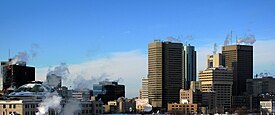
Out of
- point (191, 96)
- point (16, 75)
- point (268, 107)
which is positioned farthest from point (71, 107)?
point (191, 96)

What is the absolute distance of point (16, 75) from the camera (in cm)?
17150

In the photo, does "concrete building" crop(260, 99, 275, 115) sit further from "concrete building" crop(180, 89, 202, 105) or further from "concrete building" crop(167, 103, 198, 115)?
"concrete building" crop(180, 89, 202, 105)

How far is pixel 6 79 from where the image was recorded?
574 ft

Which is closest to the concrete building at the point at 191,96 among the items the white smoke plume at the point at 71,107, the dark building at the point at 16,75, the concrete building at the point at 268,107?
the concrete building at the point at 268,107

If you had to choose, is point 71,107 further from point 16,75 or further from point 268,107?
point 268,107

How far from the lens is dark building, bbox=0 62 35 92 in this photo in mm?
171125

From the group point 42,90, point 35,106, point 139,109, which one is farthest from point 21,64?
point 35,106

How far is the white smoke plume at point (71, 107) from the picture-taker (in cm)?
8060

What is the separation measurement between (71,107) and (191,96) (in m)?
115

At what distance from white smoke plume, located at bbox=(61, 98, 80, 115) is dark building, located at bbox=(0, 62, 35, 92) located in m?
82.3

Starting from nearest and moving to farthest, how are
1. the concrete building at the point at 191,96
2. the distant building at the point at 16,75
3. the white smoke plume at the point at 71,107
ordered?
the white smoke plume at the point at 71,107, the distant building at the point at 16,75, the concrete building at the point at 191,96

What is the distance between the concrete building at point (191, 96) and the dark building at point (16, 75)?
56.6 metres

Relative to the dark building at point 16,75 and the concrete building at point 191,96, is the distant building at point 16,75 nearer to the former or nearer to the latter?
the dark building at point 16,75

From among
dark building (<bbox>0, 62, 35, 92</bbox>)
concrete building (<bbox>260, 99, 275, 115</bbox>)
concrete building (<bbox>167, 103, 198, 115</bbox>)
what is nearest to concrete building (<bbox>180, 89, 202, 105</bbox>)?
concrete building (<bbox>167, 103, 198, 115</bbox>)
